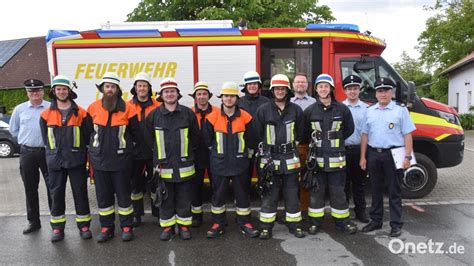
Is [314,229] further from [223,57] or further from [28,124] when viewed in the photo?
[28,124]

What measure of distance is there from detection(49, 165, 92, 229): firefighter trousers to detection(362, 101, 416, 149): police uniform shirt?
336cm

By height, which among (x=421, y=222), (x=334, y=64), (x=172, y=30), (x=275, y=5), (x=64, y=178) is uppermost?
(x=275, y=5)

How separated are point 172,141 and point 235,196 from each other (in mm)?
976

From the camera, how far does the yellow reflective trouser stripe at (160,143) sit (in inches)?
181

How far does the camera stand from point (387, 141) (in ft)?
15.3

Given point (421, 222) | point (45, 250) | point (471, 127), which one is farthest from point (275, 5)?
point (45, 250)

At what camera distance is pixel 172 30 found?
6262mm

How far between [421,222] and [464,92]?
2515cm

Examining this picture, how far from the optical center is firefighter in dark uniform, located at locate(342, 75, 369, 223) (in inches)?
202

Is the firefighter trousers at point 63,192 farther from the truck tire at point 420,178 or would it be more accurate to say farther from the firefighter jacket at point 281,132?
the truck tire at point 420,178

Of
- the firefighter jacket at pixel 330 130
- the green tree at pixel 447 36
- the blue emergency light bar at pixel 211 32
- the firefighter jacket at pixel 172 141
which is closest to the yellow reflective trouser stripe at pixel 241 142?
the firefighter jacket at pixel 172 141

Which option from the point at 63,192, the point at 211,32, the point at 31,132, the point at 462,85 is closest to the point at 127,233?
the point at 63,192

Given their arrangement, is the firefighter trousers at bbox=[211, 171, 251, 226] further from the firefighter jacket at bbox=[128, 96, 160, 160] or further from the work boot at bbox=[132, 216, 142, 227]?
the work boot at bbox=[132, 216, 142, 227]

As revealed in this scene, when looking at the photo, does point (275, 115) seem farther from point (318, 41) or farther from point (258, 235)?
point (318, 41)
